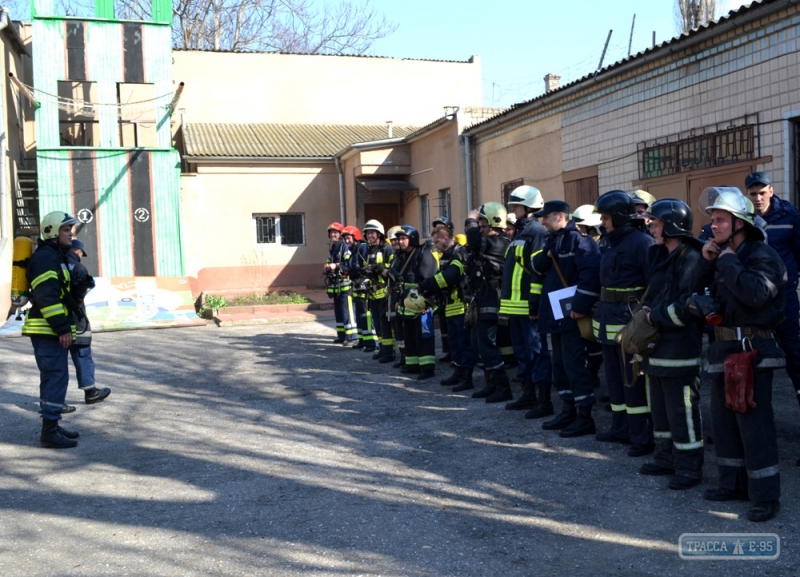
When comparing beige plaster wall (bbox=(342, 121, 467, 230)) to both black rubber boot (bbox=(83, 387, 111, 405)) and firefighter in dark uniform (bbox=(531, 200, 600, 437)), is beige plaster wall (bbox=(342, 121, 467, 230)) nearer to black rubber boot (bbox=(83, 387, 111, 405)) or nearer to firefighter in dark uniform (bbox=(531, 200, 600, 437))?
black rubber boot (bbox=(83, 387, 111, 405))

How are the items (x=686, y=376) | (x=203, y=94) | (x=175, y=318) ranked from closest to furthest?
(x=686, y=376) → (x=175, y=318) → (x=203, y=94)

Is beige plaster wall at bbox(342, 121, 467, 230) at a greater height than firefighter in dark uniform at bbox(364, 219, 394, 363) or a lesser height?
greater

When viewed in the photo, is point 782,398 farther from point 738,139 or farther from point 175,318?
point 175,318

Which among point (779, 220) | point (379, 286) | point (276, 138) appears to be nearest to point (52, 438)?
point (379, 286)

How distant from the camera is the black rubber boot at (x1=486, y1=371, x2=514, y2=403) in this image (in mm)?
8141

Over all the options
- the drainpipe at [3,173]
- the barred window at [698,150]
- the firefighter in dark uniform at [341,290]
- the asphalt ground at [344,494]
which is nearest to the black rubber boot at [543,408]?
the asphalt ground at [344,494]

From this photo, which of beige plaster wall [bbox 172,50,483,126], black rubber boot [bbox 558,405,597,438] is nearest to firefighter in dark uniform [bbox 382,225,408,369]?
black rubber boot [bbox 558,405,597,438]

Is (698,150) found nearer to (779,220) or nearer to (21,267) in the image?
(779,220)

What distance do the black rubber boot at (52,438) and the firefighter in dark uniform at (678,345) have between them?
16.4 ft

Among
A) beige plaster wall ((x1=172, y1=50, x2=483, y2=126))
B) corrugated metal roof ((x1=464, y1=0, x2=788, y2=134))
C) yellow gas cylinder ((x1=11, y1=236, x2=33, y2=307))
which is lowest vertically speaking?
yellow gas cylinder ((x1=11, y1=236, x2=33, y2=307))

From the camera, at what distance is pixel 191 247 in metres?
21.4

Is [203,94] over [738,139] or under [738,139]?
over

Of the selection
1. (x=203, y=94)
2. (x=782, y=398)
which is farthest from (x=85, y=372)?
(x=203, y=94)

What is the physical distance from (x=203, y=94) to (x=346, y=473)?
21.2 metres
